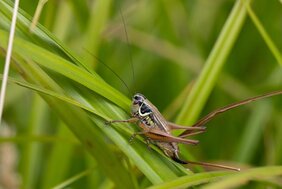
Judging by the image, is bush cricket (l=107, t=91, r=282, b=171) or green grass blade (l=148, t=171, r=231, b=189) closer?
green grass blade (l=148, t=171, r=231, b=189)

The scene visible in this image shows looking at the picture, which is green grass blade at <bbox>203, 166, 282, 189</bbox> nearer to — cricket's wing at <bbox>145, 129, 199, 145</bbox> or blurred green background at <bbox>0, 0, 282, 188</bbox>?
cricket's wing at <bbox>145, 129, 199, 145</bbox>

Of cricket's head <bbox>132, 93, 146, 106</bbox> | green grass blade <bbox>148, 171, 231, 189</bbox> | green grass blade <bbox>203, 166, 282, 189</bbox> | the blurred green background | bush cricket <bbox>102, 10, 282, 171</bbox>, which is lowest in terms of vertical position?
green grass blade <bbox>203, 166, 282, 189</bbox>

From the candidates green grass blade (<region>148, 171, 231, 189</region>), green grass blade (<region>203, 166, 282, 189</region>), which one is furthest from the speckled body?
green grass blade (<region>203, 166, 282, 189</region>)

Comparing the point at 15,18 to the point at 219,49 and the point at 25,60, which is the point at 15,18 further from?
the point at 219,49

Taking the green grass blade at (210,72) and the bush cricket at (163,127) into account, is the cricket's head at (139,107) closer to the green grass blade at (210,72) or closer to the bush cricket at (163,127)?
the bush cricket at (163,127)

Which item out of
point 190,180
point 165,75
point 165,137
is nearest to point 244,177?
point 190,180

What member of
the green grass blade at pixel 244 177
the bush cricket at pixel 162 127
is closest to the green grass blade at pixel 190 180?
the green grass blade at pixel 244 177

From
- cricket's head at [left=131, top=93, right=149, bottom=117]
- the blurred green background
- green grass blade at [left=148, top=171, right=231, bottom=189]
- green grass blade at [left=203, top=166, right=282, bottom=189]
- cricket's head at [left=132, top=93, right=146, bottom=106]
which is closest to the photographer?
green grass blade at [left=203, top=166, right=282, bottom=189]
